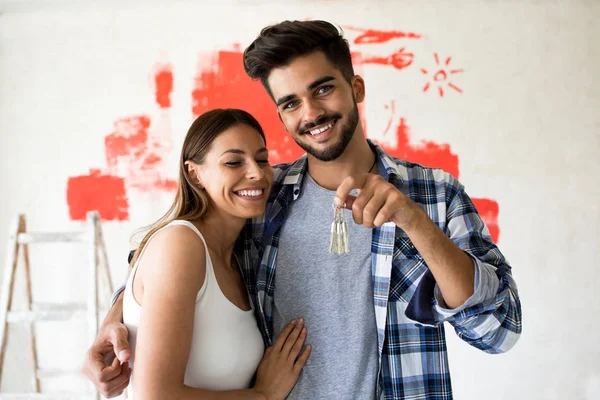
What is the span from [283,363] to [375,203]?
1.62ft

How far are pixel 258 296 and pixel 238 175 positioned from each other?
1.01 feet

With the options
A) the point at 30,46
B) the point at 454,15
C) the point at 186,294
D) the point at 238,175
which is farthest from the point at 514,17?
the point at 30,46

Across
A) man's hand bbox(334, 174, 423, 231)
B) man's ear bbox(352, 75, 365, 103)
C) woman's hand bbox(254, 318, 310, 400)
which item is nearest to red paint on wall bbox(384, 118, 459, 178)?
man's ear bbox(352, 75, 365, 103)

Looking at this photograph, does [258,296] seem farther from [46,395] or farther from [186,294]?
[46,395]

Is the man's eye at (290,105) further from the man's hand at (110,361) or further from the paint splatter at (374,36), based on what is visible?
the paint splatter at (374,36)

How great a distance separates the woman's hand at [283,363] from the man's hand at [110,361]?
1.01ft

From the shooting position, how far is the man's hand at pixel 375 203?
90 centimetres

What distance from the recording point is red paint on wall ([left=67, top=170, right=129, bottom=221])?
2553 millimetres

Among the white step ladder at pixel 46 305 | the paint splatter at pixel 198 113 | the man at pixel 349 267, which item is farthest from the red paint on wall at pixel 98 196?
the man at pixel 349 267

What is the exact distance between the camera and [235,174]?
1.21m

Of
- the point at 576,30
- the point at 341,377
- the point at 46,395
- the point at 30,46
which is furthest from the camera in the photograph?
the point at 30,46

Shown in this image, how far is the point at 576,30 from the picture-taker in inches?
94.8

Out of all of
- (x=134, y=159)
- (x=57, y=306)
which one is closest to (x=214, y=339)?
(x=57, y=306)

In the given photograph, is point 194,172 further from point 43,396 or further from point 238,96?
point 43,396
